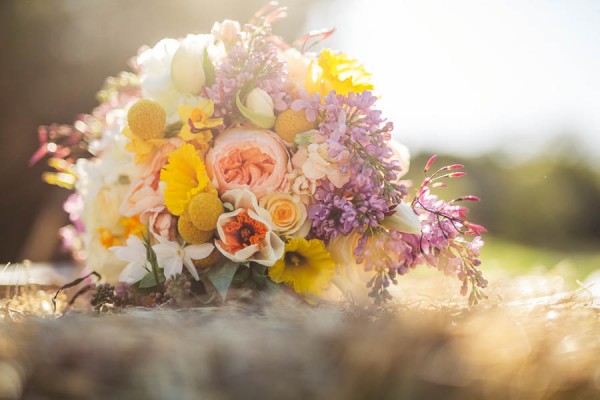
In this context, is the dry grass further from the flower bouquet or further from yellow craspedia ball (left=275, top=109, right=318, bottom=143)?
yellow craspedia ball (left=275, top=109, right=318, bottom=143)

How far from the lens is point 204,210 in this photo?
946 mm

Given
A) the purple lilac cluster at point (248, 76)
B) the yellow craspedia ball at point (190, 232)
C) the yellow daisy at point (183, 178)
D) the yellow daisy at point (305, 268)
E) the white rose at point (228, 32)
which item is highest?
the white rose at point (228, 32)

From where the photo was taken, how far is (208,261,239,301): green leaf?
925mm

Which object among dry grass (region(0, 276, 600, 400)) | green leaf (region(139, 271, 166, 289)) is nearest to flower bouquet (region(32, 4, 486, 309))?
green leaf (region(139, 271, 166, 289))

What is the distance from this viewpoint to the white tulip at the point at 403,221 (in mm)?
942

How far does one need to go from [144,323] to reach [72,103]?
3.32m

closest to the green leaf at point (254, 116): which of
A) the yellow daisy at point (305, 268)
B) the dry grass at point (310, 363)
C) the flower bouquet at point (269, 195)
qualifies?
the flower bouquet at point (269, 195)

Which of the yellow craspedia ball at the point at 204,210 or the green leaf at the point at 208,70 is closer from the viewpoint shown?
the yellow craspedia ball at the point at 204,210

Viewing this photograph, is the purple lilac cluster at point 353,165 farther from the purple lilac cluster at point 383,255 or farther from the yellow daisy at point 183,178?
the yellow daisy at point 183,178

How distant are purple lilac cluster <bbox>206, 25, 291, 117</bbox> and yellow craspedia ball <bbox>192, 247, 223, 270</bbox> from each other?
0.24m

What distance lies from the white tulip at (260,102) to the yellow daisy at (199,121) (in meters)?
0.06

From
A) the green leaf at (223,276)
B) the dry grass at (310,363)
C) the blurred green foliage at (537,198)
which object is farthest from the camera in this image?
the blurred green foliage at (537,198)

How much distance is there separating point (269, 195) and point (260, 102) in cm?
16

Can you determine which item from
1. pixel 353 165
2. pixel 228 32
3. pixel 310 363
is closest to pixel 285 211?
pixel 353 165
